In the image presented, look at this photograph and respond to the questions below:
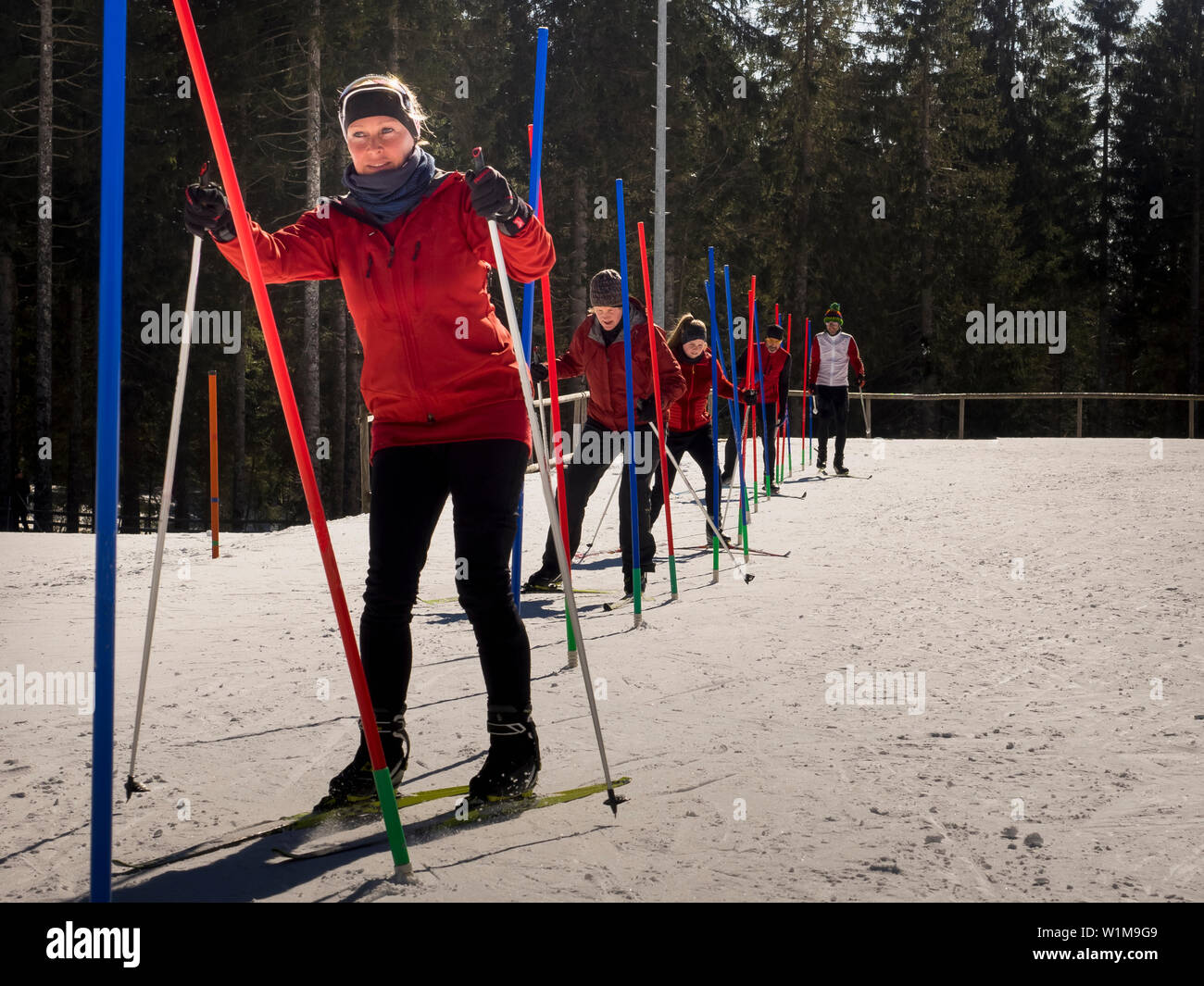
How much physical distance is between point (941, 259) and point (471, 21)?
14484mm

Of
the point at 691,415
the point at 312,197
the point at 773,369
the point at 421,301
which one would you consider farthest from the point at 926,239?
the point at 421,301

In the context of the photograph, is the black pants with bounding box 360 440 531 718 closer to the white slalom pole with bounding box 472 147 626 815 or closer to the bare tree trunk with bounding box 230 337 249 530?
the white slalom pole with bounding box 472 147 626 815

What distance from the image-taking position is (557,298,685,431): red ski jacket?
7316 millimetres

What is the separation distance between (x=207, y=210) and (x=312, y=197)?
57.2 feet

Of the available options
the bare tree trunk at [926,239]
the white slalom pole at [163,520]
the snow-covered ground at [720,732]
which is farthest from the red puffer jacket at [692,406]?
the bare tree trunk at [926,239]

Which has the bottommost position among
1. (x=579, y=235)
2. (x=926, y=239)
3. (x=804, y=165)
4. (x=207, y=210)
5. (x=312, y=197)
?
(x=207, y=210)

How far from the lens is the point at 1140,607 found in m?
6.55

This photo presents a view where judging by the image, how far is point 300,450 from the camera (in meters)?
2.80

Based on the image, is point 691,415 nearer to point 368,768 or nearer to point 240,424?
point 368,768

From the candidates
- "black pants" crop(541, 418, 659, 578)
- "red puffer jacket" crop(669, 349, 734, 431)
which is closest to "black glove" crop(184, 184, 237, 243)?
"black pants" crop(541, 418, 659, 578)

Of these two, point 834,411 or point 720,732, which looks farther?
point 834,411

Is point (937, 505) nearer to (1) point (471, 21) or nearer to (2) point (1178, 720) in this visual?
(2) point (1178, 720)

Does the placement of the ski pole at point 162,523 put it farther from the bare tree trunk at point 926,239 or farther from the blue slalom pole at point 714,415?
the bare tree trunk at point 926,239
